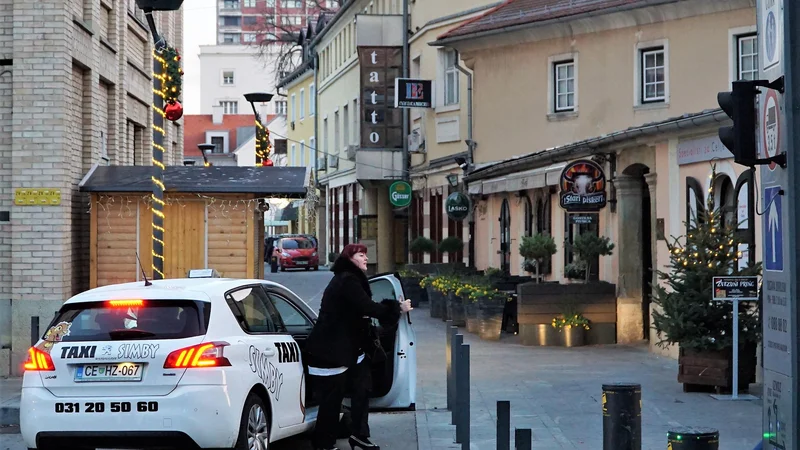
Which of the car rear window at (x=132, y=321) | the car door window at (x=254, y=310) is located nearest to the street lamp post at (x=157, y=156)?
the car door window at (x=254, y=310)

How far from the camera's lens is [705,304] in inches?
582

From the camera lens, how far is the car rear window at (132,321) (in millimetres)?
9734

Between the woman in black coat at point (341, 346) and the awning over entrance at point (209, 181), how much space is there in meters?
8.04

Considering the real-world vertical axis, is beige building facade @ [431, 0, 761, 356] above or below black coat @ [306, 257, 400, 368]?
above

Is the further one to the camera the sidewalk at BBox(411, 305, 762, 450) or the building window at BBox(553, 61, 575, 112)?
the building window at BBox(553, 61, 575, 112)

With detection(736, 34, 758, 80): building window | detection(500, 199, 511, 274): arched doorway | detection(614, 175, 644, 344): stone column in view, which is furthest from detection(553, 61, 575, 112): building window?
detection(614, 175, 644, 344): stone column

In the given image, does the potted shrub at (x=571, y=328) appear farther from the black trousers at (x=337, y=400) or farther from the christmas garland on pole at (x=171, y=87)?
the black trousers at (x=337, y=400)

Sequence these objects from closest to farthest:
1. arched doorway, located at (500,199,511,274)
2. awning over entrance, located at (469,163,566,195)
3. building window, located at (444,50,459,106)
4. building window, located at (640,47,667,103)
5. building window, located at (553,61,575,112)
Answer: awning over entrance, located at (469,163,566,195)
building window, located at (640,47,667,103)
building window, located at (553,61,575,112)
arched doorway, located at (500,199,511,274)
building window, located at (444,50,459,106)

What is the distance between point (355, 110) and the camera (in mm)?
51156

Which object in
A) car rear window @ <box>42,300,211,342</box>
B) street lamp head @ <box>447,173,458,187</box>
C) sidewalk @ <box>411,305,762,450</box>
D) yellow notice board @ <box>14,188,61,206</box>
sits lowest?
sidewalk @ <box>411,305,762,450</box>

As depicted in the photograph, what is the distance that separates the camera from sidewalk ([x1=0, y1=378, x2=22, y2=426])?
14008mm

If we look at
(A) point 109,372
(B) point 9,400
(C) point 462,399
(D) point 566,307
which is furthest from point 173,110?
(A) point 109,372

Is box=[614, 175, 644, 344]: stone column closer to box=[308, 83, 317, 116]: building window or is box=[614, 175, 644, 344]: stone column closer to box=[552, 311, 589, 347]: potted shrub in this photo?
box=[552, 311, 589, 347]: potted shrub

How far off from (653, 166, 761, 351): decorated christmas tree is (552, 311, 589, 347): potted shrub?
20.1 feet
